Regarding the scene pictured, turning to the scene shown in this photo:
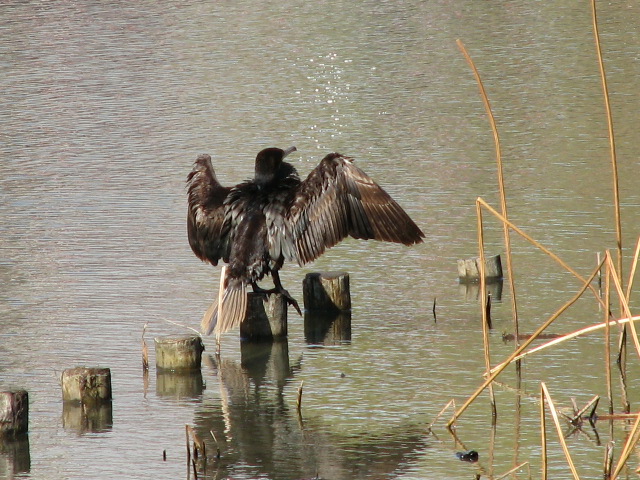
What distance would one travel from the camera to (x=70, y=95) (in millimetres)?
19672

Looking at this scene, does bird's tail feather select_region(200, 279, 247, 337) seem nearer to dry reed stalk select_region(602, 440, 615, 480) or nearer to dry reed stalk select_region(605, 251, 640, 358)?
dry reed stalk select_region(605, 251, 640, 358)

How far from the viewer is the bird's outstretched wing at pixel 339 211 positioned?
898 cm

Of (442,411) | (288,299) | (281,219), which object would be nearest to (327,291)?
(288,299)

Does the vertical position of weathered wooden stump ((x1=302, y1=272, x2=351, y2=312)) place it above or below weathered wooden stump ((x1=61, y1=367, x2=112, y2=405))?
above

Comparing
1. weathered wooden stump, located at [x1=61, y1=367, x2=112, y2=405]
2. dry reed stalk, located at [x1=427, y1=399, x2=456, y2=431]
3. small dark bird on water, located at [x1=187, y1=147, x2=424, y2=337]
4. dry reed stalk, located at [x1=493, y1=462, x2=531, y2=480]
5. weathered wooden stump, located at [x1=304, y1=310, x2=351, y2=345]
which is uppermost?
small dark bird on water, located at [x1=187, y1=147, x2=424, y2=337]

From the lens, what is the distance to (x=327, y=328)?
9.50 metres

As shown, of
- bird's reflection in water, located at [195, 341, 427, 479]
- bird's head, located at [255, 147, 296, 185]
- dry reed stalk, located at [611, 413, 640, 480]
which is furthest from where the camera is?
bird's head, located at [255, 147, 296, 185]

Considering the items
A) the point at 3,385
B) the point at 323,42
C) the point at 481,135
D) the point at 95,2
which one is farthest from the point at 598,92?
the point at 95,2

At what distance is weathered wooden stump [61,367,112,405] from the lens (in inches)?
304

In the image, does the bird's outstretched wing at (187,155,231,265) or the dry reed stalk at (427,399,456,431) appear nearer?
the dry reed stalk at (427,399,456,431)

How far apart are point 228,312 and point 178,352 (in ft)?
2.09

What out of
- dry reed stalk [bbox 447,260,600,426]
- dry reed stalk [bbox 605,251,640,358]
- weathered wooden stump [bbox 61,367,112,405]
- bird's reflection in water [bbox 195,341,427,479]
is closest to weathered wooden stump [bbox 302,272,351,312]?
bird's reflection in water [bbox 195,341,427,479]

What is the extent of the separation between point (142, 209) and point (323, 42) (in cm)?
1056

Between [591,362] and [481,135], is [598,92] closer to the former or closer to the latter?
[481,135]
